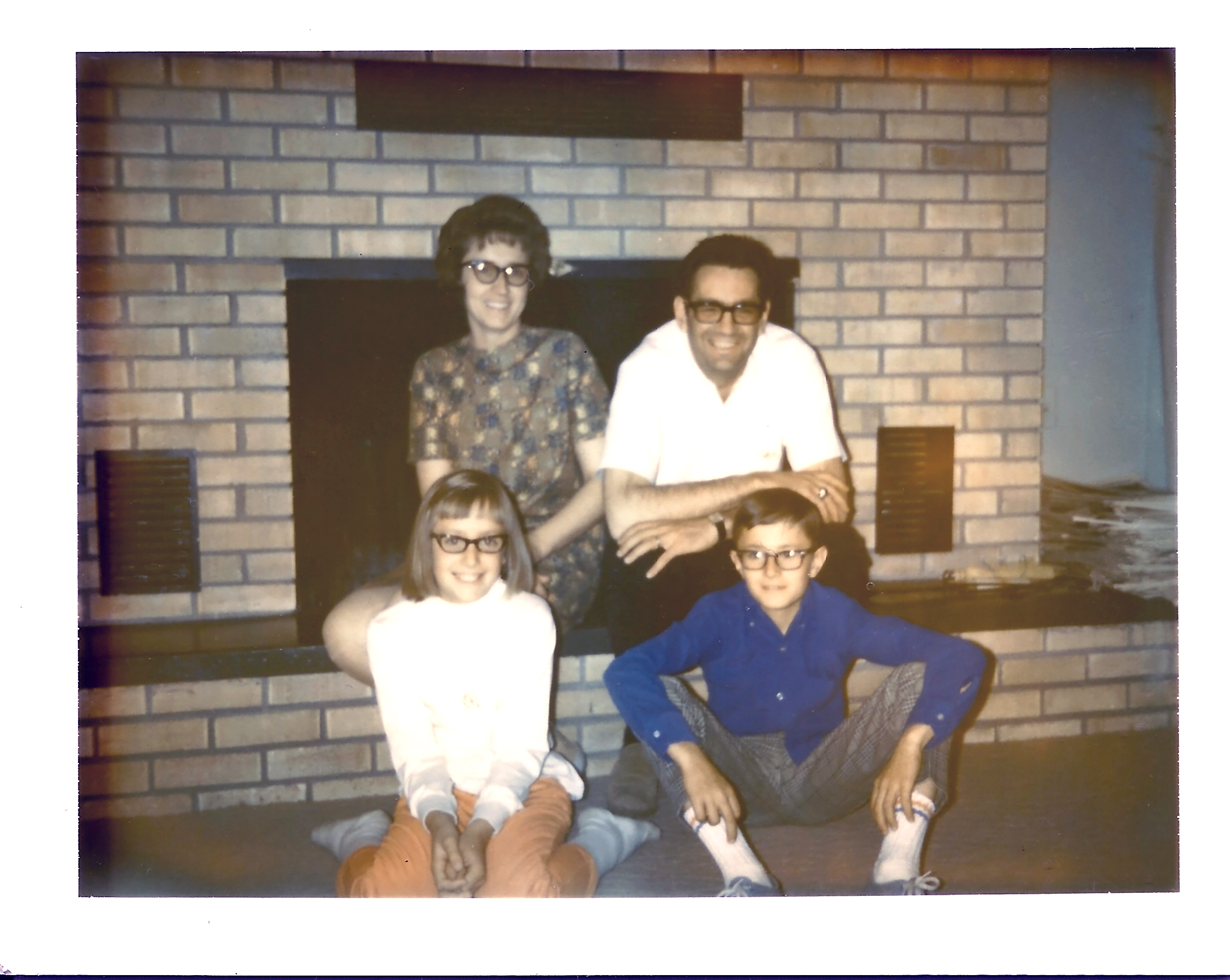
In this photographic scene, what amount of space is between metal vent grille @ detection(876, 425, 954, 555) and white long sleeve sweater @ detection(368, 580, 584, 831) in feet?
2.79

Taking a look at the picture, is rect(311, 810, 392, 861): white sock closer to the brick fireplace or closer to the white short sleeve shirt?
the brick fireplace

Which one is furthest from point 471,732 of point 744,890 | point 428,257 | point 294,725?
point 428,257

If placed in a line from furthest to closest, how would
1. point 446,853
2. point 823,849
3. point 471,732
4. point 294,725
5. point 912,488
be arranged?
point 912,488
point 294,725
point 823,849
point 471,732
point 446,853

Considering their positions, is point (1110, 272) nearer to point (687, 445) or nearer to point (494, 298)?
point (687, 445)

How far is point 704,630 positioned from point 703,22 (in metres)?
1.19

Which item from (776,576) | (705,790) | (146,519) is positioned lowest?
(705,790)

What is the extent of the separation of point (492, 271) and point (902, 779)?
128 centimetres

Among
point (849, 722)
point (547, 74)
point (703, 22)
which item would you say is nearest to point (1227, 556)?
point (849, 722)

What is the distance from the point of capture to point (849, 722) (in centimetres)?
187

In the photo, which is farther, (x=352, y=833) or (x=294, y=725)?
(x=294, y=725)

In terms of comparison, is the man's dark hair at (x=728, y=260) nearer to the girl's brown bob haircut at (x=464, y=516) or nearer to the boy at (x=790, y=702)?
the boy at (x=790, y=702)

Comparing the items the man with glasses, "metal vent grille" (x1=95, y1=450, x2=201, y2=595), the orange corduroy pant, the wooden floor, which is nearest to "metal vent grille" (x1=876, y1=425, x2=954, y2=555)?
the man with glasses

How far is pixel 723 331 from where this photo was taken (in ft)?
6.56

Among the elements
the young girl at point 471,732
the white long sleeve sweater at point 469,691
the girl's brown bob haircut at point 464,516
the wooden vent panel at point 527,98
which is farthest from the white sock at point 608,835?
the wooden vent panel at point 527,98
